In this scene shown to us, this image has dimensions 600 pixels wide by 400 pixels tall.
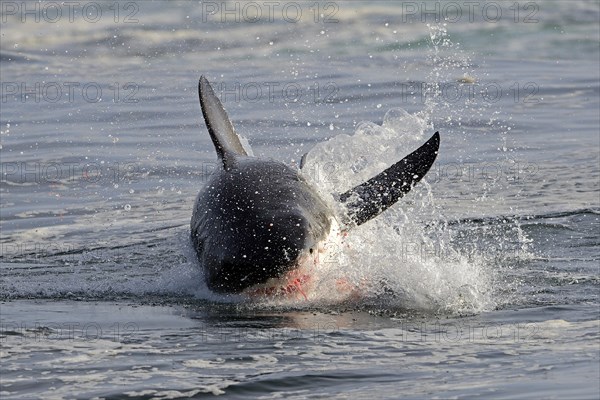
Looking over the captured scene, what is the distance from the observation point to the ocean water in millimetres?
7250

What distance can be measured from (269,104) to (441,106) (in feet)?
7.89

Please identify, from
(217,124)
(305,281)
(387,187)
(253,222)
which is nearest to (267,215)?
(253,222)

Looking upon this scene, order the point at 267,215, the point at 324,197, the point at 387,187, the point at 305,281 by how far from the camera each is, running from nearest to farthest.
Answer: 1. the point at 305,281
2. the point at 267,215
3. the point at 324,197
4. the point at 387,187

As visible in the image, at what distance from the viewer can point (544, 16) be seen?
2775 cm

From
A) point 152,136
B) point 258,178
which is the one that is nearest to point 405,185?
point 258,178

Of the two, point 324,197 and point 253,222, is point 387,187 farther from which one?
point 253,222

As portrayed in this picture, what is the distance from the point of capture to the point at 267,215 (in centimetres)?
865

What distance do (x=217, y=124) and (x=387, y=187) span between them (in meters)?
1.69

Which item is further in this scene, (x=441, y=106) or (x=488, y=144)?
(x=441, y=106)

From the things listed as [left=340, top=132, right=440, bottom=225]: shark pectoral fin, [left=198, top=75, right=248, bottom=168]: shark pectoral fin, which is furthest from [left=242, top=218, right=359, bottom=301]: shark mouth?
[left=198, top=75, right=248, bottom=168]: shark pectoral fin

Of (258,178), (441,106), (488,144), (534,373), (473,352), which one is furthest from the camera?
(441,106)

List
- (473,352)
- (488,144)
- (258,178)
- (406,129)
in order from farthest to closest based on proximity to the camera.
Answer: (488,144), (406,129), (258,178), (473,352)

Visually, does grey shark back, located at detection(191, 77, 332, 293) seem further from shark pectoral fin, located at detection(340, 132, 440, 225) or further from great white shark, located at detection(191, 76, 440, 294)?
shark pectoral fin, located at detection(340, 132, 440, 225)

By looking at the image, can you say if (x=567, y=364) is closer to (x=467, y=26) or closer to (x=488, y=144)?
(x=488, y=144)
